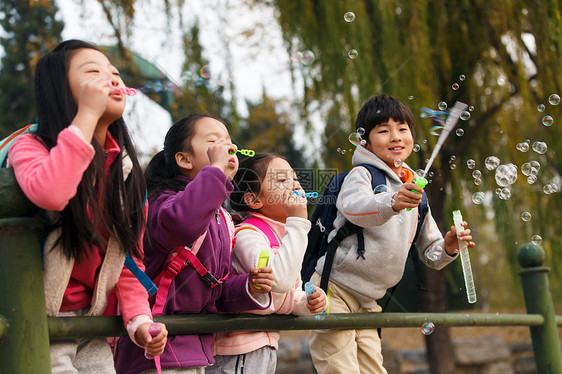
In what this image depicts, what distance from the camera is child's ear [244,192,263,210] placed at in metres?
2.18

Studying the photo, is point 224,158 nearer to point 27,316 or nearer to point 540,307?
point 27,316

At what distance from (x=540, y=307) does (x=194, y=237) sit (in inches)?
75.3

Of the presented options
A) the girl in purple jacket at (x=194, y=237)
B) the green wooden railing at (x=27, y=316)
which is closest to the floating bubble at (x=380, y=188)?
the girl in purple jacket at (x=194, y=237)

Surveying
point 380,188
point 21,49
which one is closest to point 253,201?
point 380,188

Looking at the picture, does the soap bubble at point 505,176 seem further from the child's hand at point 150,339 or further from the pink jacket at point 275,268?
the child's hand at point 150,339

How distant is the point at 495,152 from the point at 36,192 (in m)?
5.12

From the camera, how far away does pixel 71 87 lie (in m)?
1.47

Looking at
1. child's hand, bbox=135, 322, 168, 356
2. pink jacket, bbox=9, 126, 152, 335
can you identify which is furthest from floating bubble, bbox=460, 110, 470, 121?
child's hand, bbox=135, 322, 168, 356

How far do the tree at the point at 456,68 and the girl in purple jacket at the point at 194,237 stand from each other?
10.1 feet

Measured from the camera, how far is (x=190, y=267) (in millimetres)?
1777

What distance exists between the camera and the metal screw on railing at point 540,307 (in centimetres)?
282

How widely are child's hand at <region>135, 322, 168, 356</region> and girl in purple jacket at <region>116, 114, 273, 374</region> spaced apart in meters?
0.24

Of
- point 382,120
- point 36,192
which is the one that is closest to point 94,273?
point 36,192

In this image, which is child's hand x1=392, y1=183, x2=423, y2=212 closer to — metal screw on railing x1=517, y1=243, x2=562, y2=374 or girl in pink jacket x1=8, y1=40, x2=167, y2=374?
girl in pink jacket x1=8, y1=40, x2=167, y2=374
